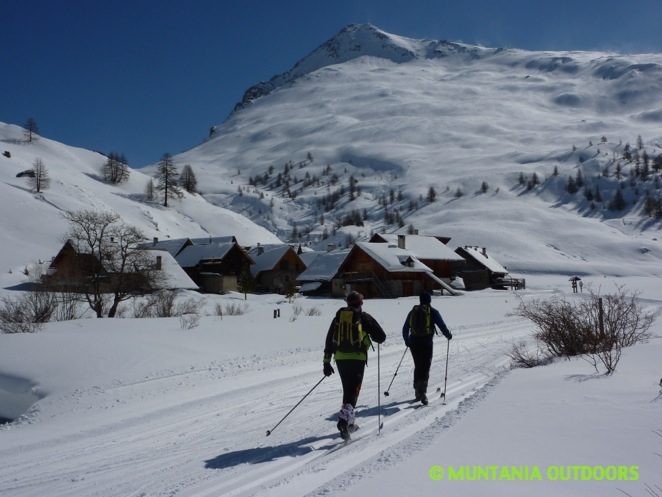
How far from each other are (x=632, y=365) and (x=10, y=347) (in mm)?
13064

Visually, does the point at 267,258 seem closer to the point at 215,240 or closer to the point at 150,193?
the point at 215,240

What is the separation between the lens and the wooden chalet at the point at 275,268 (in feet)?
197

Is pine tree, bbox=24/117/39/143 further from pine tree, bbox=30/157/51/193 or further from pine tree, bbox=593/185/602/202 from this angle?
pine tree, bbox=593/185/602/202

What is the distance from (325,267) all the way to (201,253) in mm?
13303

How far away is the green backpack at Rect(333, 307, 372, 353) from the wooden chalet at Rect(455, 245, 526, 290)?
55.6 metres

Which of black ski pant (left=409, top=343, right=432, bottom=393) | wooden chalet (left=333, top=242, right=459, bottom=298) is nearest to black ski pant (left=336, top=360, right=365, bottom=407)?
black ski pant (left=409, top=343, right=432, bottom=393)

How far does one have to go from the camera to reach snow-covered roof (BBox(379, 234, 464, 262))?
190 feet

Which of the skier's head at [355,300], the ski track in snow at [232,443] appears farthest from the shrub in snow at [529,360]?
the skier's head at [355,300]

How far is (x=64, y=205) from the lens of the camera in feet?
212

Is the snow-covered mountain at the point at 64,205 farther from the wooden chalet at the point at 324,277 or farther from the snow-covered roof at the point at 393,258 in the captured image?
the snow-covered roof at the point at 393,258

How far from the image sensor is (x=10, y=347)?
1257 cm

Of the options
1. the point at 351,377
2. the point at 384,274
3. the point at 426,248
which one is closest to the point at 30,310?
the point at 351,377

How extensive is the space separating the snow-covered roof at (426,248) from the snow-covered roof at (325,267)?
23.4 ft

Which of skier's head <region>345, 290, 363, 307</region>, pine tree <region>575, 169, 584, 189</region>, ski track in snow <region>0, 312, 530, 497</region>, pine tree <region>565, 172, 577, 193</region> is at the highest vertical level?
pine tree <region>575, 169, 584, 189</region>
